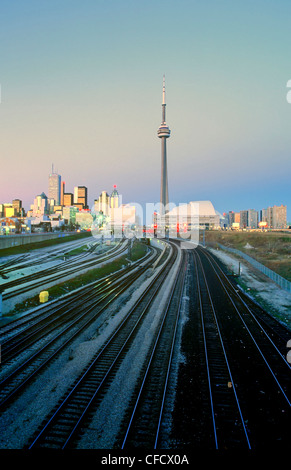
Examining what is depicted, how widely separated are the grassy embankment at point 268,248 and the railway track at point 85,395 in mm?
29450

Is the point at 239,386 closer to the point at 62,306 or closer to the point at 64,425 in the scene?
the point at 64,425

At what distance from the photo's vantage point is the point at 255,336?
1538 cm

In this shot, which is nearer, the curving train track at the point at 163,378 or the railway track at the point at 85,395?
the railway track at the point at 85,395

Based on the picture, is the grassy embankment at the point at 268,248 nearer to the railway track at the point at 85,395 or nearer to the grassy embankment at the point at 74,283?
the grassy embankment at the point at 74,283

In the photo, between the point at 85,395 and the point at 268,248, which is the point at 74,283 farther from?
the point at 268,248

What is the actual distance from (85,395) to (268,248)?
6672 cm

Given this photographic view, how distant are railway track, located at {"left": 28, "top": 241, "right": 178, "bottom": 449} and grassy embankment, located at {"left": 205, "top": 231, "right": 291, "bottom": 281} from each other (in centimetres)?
2945

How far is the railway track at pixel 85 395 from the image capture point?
801 cm

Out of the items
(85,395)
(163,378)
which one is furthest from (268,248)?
(85,395)

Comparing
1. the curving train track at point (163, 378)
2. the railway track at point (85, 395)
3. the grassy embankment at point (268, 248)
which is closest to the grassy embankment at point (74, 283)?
the curving train track at point (163, 378)

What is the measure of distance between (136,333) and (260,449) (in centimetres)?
901

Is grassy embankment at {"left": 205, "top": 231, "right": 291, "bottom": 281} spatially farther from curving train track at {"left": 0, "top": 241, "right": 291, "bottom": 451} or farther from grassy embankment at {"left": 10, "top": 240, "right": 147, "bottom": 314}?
curving train track at {"left": 0, "top": 241, "right": 291, "bottom": 451}

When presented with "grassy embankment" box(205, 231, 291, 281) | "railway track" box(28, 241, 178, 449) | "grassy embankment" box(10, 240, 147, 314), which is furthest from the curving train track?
"grassy embankment" box(205, 231, 291, 281)
